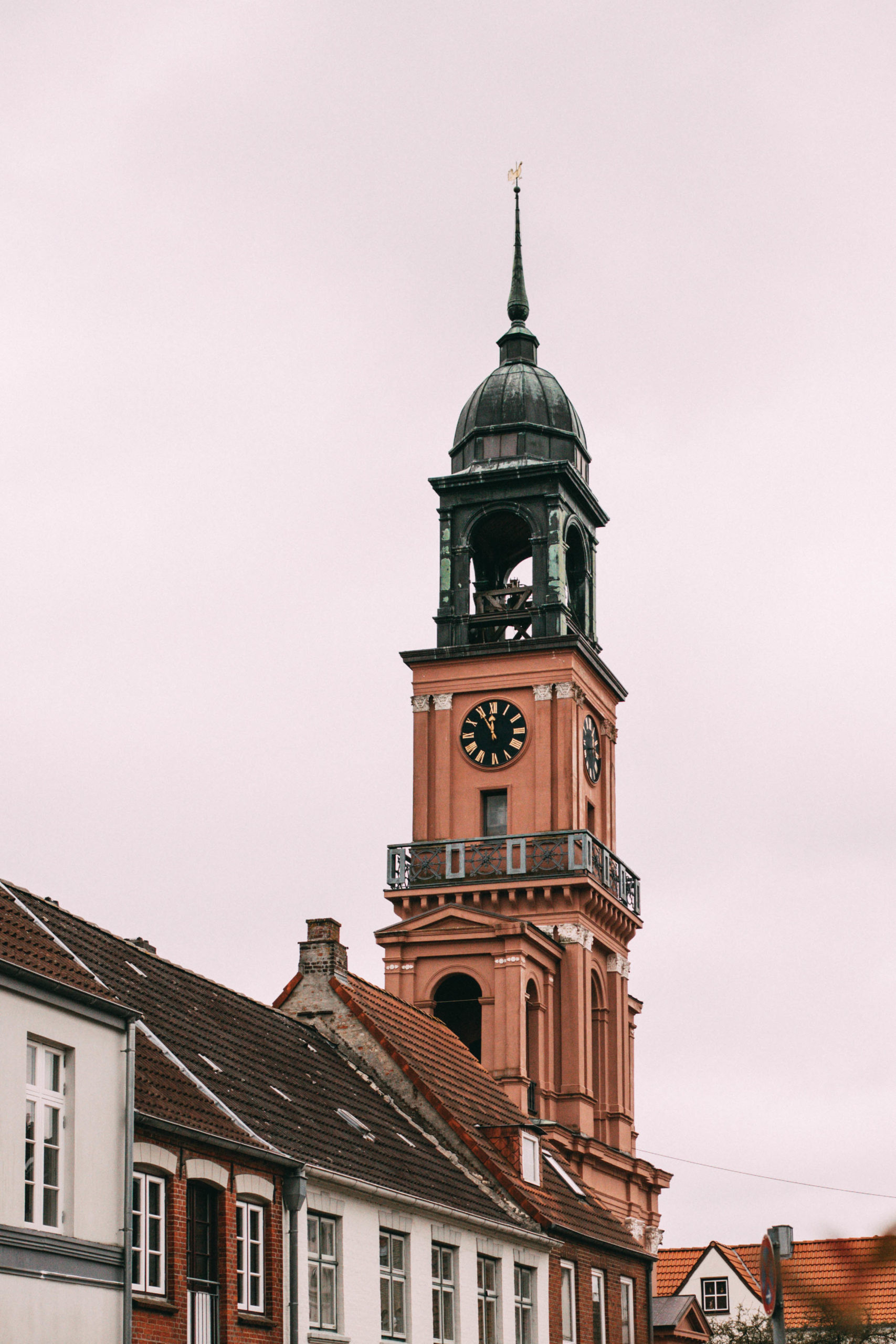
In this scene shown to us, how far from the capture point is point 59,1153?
21.4 metres

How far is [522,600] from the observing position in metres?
66.7

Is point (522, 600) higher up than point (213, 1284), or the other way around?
point (522, 600)

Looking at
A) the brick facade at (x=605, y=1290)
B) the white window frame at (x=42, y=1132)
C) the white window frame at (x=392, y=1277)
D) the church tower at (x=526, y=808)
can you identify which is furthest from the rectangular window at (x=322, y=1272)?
the church tower at (x=526, y=808)

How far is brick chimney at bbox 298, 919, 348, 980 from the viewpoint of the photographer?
40.9 metres

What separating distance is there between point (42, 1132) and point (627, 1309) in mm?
25957

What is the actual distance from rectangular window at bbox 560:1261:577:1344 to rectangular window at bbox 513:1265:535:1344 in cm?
145

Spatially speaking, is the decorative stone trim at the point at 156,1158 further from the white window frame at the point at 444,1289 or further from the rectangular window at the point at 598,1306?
the rectangular window at the point at 598,1306

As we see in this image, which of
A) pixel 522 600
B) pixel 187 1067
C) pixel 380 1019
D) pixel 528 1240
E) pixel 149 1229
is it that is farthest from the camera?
pixel 522 600

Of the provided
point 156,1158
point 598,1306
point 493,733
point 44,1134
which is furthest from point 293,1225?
point 493,733

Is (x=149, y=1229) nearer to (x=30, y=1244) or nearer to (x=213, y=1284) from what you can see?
(x=213, y=1284)

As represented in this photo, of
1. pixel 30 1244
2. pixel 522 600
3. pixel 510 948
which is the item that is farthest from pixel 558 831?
pixel 30 1244

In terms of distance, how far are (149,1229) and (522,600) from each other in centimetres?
4442

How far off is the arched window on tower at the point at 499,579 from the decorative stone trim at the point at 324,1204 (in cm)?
3601

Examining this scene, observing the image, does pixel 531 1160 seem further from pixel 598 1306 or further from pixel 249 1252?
pixel 249 1252
